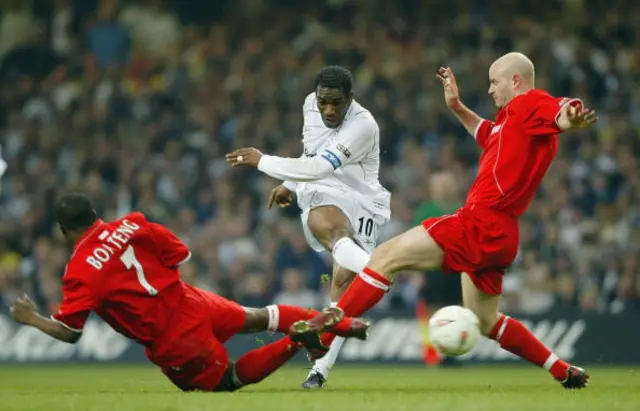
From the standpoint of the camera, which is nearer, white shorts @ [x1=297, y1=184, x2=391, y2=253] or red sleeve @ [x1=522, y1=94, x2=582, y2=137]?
red sleeve @ [x1=522, y1=94, x2=582, y2=137]

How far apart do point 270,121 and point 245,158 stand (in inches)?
353

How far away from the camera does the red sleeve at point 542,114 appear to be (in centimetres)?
883

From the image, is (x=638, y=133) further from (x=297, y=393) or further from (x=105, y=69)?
(x=297, y=393)

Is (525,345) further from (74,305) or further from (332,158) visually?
(74,305)

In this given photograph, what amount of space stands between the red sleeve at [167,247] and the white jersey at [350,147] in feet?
5.33

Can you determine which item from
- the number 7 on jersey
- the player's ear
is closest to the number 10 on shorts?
the player's ear

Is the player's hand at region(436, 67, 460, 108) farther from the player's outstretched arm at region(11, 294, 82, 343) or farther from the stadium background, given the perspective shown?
the stadium background

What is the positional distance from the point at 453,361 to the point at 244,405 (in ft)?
23.3

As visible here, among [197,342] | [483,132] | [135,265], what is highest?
[483,132]

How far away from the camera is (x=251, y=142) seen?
18.5 meters

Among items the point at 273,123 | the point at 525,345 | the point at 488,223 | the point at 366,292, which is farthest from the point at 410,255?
the point at 273,123

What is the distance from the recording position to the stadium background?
16.5 metres

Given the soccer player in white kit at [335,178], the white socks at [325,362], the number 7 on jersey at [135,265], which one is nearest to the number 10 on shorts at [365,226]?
the soccer player in white kit at [335,178]

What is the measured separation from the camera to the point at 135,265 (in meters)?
8.62
